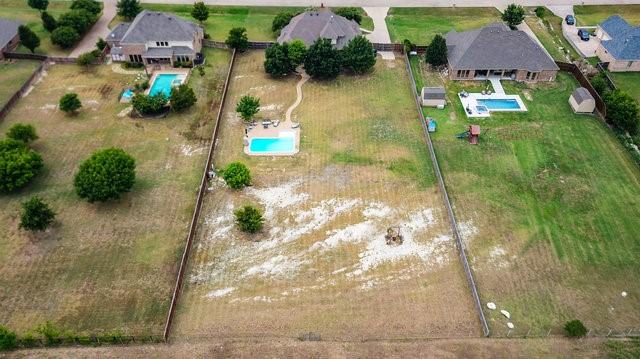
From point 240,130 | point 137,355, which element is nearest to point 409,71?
point 240,130

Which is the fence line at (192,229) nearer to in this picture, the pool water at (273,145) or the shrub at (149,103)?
the pool water at (273,145)

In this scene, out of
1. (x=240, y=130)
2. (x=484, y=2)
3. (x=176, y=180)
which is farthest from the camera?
(x=484, y=2)

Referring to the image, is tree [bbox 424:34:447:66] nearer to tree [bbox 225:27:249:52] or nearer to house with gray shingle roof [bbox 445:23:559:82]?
house with gray shingle roof [bbox 445:23:559:82]

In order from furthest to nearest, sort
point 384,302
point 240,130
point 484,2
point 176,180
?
point 484,2
point 240,130
point 176,180
point 384,302

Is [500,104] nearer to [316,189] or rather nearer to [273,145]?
[316,189]

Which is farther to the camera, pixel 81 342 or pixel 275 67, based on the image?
pixel 275 67

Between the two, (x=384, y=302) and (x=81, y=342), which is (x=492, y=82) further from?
(x=81, y=342)

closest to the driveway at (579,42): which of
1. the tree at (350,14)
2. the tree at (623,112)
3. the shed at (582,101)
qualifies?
the shed at (582,101)

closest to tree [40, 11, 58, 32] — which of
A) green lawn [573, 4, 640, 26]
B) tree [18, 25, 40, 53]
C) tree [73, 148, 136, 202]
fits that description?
tree [18, 25, 40, 53]

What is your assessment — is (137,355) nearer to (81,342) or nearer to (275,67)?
(81,342)
